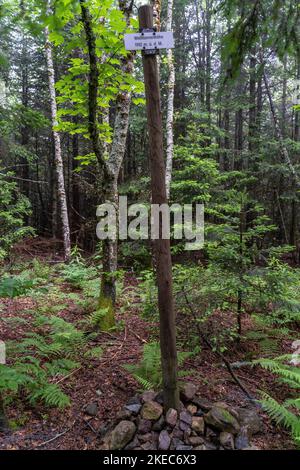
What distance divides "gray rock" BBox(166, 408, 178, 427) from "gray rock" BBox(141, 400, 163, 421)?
89 millimetres

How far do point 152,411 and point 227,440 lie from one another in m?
0.77

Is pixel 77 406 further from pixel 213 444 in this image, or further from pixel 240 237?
pixel 240 237

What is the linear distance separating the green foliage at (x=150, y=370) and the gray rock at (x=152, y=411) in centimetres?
47

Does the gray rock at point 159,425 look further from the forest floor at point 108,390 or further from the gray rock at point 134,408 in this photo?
the forest floor at point 108,390

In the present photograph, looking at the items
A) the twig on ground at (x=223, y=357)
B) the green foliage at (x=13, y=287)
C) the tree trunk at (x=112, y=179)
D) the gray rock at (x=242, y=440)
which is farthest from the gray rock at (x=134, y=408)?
the tree trunk at (x=112, y=179)

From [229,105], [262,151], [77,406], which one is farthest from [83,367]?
[229,105]

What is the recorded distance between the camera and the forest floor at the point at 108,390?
3.46m

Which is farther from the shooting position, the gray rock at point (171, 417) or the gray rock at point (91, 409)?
the gray rock at point (91, 409)

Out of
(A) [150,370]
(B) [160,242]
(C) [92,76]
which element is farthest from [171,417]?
(C) [92,76]

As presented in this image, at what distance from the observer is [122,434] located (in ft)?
10.7

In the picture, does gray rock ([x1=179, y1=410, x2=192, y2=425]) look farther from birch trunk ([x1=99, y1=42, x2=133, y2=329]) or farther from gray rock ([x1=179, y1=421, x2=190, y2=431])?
birch trunk ([x1=99, y1=42, x2=133, y2=329])

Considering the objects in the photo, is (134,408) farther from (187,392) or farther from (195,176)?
(195,176)

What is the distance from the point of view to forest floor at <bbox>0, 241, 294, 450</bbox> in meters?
3.46
